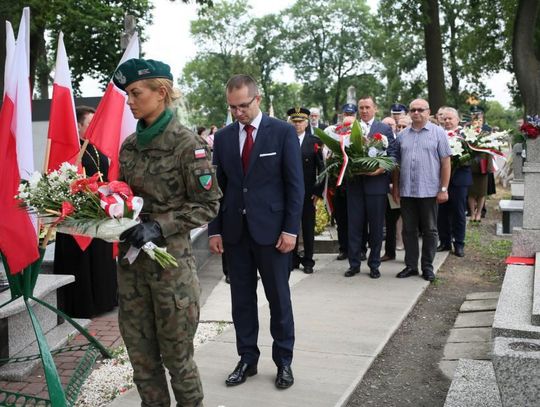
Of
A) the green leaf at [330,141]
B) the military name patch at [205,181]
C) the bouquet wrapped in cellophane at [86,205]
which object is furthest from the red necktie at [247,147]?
the green leaf at [330,141]

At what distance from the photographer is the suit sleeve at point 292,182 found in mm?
4504

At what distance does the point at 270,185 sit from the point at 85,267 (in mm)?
2771

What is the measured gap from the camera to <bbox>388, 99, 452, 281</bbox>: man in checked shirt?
777 centimetres

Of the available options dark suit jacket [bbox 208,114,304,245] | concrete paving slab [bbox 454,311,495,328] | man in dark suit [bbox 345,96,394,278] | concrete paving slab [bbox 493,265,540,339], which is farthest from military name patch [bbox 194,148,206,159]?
man in dark suit [bbox 345,96,394,278]

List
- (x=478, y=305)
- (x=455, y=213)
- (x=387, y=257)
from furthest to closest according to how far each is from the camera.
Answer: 1. (x=455, y=213)
2. (x=387, y=257)
3. (x=478, y=305)

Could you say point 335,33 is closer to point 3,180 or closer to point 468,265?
point 468,265

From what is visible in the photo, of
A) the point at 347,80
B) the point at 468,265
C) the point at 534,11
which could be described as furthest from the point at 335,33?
the point at 468,265

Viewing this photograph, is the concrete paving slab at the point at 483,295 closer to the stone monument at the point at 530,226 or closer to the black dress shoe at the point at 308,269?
the stone monument at the point at 530,226

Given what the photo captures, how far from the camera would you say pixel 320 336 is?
5848 mm

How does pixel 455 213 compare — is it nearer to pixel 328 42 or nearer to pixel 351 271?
pixel 351 271

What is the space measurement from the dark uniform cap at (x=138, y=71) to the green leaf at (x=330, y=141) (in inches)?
190

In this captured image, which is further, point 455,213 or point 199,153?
point 455,213

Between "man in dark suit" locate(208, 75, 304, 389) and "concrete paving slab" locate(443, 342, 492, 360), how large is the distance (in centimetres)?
163

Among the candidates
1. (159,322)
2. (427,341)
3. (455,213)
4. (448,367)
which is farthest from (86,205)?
(455,213)
